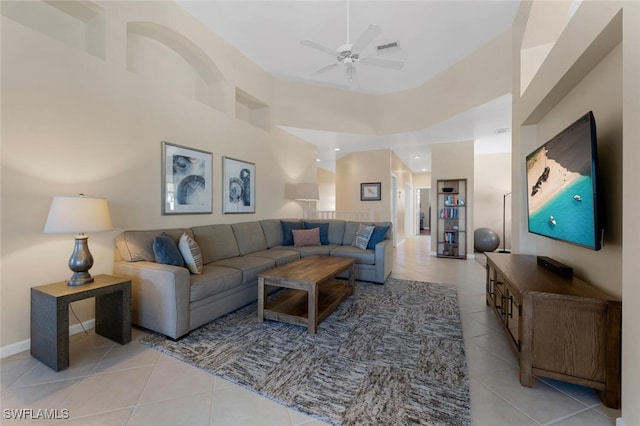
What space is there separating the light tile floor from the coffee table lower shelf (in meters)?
0.79

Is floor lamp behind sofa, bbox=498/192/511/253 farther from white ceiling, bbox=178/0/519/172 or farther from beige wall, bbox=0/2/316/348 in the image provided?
beige wall, bbox=0/2/316/348

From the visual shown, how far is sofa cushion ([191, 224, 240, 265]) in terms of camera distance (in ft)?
10.1

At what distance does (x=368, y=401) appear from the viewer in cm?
146

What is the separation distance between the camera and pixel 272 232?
432 cm

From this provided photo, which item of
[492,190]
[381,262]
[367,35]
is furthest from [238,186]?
[492,190]

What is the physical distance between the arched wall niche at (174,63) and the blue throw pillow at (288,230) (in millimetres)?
2073

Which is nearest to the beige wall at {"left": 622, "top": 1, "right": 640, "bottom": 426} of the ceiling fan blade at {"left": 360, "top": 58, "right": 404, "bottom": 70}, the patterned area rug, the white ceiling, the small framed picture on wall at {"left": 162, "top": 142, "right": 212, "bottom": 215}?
the patterned area rug

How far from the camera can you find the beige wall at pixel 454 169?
19.2 feet

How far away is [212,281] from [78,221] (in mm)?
1075

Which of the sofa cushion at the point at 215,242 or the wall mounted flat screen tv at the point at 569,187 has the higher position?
the wall mounted flat screen tv at the point at 569,187

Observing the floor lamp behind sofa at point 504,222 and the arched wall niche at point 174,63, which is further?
the floor lamp behind sofa at point 504,222

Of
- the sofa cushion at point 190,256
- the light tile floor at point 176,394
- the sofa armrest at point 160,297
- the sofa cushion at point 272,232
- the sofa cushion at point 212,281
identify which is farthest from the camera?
the sofa cushion at point 272,232

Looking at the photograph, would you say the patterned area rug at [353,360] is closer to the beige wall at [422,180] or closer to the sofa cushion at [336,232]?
the sofa cushion at [336,232]

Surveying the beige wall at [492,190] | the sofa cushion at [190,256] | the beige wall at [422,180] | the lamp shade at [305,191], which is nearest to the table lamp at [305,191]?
the lamp shade at [305,191]
